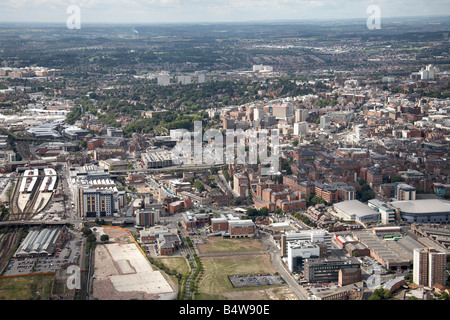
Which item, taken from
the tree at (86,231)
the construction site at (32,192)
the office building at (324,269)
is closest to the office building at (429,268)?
the office building at (324,269)

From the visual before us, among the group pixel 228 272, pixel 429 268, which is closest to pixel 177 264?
pixel 228 272

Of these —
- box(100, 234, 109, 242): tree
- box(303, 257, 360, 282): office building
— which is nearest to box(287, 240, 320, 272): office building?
box(303, 257, 360, 282): office building

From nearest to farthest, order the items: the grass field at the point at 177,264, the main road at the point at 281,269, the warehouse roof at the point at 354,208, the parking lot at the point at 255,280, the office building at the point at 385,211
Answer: the main road at the point at 281,269 → the parking lot at the point at 255,280 → the grass field at the point at 177,264 → the office building at the point at 385,211 → the warehouse roof at the point at 354,208

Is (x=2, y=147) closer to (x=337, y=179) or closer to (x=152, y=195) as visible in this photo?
(x=152, y=195)

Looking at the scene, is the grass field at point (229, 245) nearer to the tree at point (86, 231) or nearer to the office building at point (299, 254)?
the office building at point (299, 254)

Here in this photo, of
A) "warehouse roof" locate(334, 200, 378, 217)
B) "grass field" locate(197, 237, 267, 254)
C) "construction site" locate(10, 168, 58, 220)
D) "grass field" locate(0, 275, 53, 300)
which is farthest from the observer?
"construction site" locate(10, 168, 58, 220)

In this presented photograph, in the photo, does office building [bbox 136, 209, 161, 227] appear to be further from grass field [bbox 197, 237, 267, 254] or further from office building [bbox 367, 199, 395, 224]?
office building [bbox 367, 199, 395, 224]
